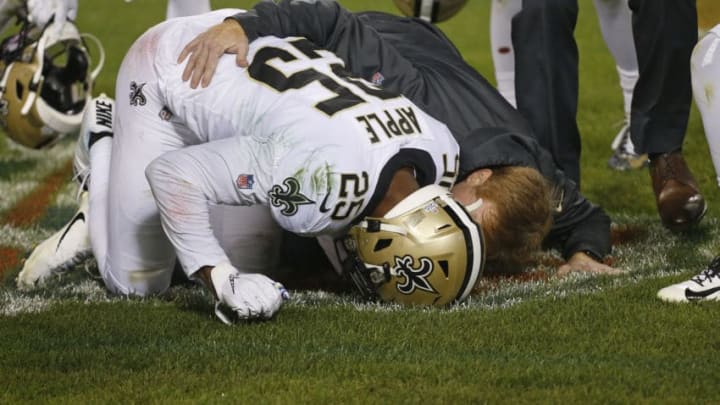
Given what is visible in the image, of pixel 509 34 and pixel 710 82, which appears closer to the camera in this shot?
pixel 710 82

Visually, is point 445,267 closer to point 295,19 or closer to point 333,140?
point 333,140

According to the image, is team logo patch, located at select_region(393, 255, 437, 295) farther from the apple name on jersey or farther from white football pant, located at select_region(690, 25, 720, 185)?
white football pant, located at select_region(690, 25, 720, 185)

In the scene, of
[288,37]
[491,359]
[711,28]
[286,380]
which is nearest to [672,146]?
[711,28]

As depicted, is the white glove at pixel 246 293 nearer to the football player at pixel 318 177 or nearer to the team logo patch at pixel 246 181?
the football player at pixel 318 177

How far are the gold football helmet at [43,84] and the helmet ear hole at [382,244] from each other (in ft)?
8.76

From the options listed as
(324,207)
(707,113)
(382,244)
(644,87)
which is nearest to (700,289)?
(707,113)

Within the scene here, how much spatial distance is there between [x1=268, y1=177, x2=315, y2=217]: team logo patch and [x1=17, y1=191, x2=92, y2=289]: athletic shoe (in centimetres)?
120

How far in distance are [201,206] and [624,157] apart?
357cm

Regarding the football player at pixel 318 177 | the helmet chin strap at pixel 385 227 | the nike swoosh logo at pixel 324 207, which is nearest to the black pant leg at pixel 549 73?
the football player at pixel 318 177

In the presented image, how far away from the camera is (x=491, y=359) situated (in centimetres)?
332

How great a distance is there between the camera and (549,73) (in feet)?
16.3

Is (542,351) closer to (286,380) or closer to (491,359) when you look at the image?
(491,359)

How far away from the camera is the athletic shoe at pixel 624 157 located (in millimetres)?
6758

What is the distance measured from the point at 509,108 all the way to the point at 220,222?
1.08 m
